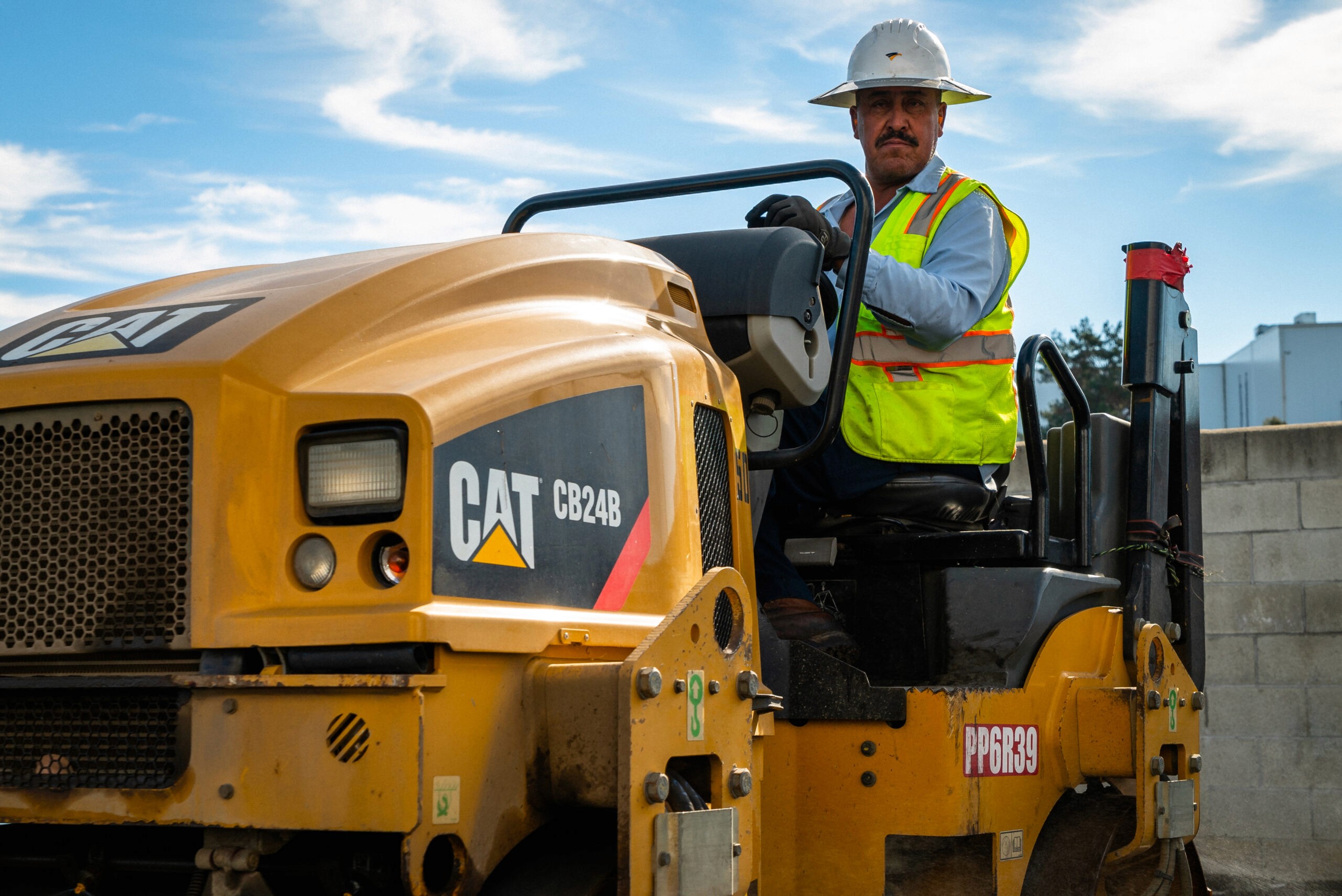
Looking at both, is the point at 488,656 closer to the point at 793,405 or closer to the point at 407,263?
the point at 407,263

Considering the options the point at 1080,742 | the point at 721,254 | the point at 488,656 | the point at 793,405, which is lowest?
Result: the point at 1080,742

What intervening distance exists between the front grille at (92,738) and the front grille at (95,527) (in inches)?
3.2

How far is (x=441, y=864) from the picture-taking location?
7.37 feet

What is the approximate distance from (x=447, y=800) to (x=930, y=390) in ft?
7.67

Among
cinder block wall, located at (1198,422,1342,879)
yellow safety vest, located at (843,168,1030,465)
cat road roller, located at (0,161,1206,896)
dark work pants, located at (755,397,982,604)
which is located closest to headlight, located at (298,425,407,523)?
cat road roller, located at (0,161,1206,896)

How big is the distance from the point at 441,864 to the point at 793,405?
1617 mm

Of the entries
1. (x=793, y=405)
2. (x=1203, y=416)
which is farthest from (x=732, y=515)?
(x=1203, y=416)

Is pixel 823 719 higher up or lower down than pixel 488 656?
lower down

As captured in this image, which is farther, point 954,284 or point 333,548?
point 954,284

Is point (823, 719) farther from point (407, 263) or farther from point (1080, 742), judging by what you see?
point (407, 263)

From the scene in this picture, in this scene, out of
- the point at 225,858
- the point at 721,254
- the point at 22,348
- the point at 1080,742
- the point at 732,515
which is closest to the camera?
the point at 225,858

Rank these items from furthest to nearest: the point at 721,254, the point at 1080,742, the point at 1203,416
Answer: the point at 1203,416 < the point at 1080,742 < the point at 721,254

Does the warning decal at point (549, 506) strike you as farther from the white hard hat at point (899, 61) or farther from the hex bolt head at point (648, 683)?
the white hard hat at point (899, 61)

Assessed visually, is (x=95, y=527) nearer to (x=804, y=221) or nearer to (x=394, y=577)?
(x=394, y=577)
